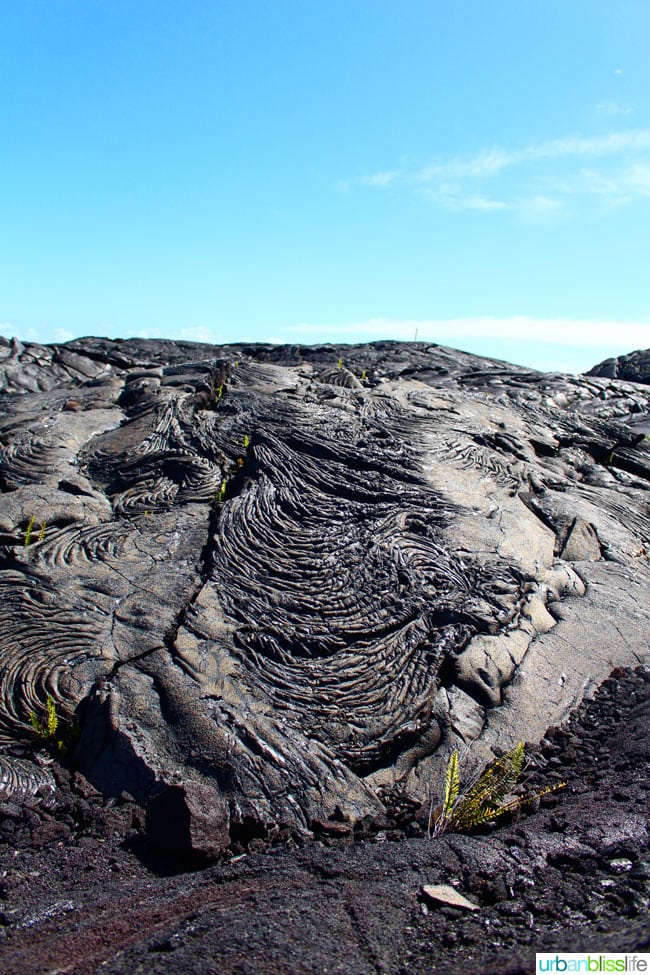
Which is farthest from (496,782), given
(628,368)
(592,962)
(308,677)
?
(628,368)

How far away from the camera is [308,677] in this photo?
5.34m

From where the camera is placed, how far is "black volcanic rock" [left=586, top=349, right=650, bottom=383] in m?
14.2

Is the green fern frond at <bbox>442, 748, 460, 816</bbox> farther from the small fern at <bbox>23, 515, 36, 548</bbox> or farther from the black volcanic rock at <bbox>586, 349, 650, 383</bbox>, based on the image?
the black volcanic rock at <bbox>586, 349, 650, 383</bbox>

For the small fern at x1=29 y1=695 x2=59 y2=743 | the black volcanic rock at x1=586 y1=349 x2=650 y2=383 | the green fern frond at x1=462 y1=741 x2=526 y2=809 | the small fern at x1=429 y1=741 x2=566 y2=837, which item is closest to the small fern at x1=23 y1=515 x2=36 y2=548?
the small fern at x1=29 y1=695 x2=59 y2=743

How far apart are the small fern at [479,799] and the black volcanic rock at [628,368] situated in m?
11.2

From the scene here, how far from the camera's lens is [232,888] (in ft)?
11.7

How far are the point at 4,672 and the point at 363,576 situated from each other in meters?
3.05

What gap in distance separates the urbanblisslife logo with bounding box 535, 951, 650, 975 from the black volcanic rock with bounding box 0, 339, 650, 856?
188 centimetres

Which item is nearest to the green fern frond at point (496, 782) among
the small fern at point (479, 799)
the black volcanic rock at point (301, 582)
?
the small fern at point (479, 799)

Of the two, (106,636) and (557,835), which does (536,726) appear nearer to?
(557,835)

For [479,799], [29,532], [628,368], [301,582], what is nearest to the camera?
[479,799]

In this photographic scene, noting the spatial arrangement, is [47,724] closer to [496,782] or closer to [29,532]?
[29,532]

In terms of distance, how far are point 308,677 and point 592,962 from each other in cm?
300

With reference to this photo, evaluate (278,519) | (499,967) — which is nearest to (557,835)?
(499,967)
